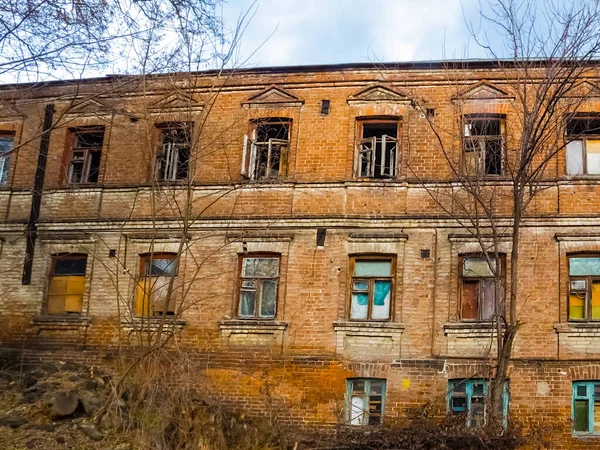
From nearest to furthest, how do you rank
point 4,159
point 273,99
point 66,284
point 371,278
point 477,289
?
1. point 477,289
2. point 371,278
3. point 273,99
4. point 66,284
5. point 4,159

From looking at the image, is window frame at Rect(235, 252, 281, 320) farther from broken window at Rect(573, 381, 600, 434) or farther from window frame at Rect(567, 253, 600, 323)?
broken window at Rect(573, 381, 600, 434)

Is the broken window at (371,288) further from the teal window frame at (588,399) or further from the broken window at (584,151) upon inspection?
the broken window at (584,151)

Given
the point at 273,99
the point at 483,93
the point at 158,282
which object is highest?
the point at 483,93

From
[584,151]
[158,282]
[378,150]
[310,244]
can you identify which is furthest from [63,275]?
[584,151]

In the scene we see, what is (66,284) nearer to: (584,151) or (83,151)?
(83,151)

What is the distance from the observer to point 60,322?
1770cm

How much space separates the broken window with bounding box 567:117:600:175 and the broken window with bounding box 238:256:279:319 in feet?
20.8

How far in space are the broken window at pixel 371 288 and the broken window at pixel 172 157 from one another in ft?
14.9

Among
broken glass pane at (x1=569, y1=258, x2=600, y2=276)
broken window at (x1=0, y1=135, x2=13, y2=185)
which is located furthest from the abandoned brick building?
broken window at (x1=0, y1=135, x2=13, y2=185)

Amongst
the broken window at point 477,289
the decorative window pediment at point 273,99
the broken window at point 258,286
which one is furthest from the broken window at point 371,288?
the decorative window pediment at point 273,99

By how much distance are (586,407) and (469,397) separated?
7.00 feet

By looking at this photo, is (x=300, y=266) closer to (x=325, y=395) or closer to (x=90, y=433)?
(x=325, y=395)

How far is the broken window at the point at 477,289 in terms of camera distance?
16.0 m

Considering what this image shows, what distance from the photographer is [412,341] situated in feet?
52.4
